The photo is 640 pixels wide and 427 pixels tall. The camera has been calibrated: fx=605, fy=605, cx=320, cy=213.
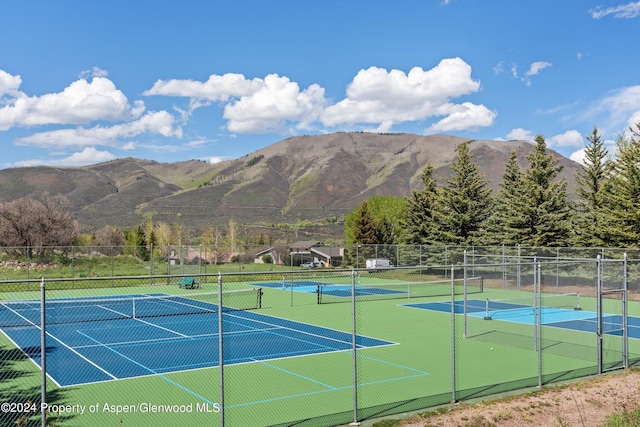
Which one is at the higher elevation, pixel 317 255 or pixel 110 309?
pixel 110 309

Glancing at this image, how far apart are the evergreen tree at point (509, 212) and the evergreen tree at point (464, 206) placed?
3.99 ft

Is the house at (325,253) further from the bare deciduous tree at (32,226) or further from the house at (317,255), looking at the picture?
the bare deciduous tree at (32,226)

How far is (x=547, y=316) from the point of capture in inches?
1004

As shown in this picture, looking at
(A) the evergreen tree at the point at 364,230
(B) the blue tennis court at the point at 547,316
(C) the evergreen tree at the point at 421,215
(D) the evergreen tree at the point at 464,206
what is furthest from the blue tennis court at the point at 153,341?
(A) the evergreen tree at the point at 364,230

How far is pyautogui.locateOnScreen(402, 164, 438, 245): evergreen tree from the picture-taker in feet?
177

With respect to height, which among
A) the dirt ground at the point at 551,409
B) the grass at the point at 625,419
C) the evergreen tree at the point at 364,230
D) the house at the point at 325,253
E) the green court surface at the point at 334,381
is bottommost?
the house at the point at 325,253

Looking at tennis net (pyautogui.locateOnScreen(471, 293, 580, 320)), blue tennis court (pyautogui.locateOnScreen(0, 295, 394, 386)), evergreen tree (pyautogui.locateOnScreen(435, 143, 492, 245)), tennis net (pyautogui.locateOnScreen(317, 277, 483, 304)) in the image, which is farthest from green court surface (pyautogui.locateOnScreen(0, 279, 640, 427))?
evergreen tree (pyautogui.locateOnScreen(435, 143, 492, 245))

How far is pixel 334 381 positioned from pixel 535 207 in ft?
108

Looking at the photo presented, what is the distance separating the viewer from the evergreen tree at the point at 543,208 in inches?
1673

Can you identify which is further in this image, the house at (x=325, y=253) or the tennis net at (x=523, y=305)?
the house at (x=325, y=253)

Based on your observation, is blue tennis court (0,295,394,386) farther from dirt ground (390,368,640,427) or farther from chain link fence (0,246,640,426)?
dirt ground (390,368,640,427)

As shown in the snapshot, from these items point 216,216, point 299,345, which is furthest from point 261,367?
point 216,216

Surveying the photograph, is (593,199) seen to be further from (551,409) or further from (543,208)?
(551,409)

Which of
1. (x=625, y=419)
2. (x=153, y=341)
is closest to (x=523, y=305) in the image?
(x=153, y=341)
